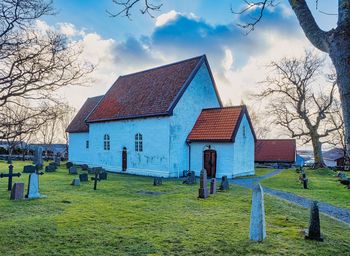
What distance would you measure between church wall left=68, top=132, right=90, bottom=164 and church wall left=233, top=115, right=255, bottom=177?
17.6 meters

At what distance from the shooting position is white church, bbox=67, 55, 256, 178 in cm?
2178

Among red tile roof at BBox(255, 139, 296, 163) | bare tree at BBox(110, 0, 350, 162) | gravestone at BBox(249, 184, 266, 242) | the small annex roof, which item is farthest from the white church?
red tile roof at BBox(255, 139, 296, 163)

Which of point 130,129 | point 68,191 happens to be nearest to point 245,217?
point 68,191

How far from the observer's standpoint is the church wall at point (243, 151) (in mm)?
21891

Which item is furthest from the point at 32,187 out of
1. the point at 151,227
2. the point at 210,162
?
the point at 210,162

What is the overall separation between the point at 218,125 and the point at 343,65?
64.6ft

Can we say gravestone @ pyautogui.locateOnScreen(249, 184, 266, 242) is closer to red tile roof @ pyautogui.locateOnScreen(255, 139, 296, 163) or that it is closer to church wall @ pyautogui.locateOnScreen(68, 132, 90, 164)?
church wall @ pyautogui.locateOnScreen(68, 132, 90, 164)

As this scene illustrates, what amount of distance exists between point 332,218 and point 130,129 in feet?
59.3

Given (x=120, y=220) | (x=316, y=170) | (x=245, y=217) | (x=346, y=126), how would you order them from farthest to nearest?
1. (x=316, y=170)
2. (x=245, y=217)
3. (x=120, y=220)
4. (x=346, y=126)

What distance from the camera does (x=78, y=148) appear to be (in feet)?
113

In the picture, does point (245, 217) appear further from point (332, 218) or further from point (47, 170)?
point (47, 170)

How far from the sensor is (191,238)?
22.7 feet

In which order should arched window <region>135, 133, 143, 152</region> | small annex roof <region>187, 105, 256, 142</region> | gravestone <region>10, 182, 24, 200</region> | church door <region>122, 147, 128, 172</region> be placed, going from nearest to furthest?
gravestone <region>10, 182, 24, 200</region> → small annex roof <region>187, 105, 256, 142</region> → arched window <region>135, 133, 143, 152</region> → church door <region>122, 147, 128, 172</region>

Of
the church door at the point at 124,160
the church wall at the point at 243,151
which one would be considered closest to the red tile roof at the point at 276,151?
the church wall at the point at 243,151
